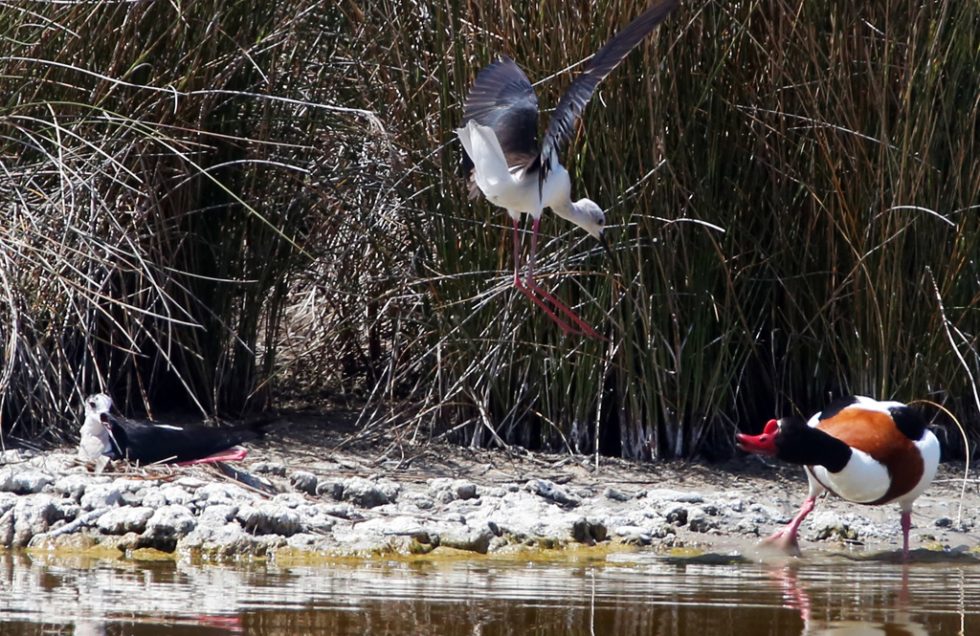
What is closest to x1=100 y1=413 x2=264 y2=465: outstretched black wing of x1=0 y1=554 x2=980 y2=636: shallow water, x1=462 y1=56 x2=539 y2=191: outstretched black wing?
x1=0 y1=554 x2=980 y2=636: shallow water

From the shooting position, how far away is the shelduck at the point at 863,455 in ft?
18.2

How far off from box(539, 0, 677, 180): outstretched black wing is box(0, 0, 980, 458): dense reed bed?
2.06 feet

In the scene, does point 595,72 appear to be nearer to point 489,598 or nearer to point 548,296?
point 548,296

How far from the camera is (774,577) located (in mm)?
5094

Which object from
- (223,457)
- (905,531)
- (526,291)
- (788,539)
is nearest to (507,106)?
(526,291)

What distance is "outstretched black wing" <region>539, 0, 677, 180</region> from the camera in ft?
18.9

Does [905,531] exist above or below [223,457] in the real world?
below

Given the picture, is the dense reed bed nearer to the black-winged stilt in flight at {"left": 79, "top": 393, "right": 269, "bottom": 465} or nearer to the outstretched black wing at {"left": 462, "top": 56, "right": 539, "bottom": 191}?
the outstretched black wing at {"left": 462, "top": 56, "right": 539, "bottom": 191}

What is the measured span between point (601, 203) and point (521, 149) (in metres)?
0.61

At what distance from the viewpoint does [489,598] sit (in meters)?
4.41

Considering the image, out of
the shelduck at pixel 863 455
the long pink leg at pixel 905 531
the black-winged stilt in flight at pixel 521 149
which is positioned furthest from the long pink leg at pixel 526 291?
the long pink leg at pixel 905 531

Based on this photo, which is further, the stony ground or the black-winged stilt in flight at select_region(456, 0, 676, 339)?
the black-winged stilt in flight at select_region(456, 0, 676, 339)

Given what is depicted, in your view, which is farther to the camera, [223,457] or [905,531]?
[223,457]

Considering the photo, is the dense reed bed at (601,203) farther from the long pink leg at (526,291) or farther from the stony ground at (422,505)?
the stony ground at (422,505)
